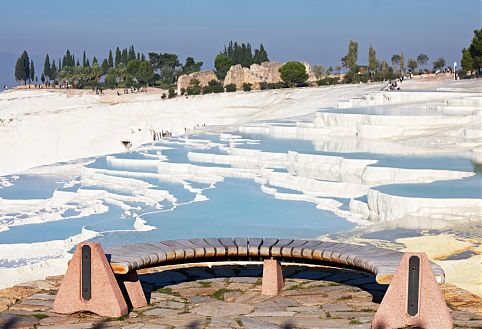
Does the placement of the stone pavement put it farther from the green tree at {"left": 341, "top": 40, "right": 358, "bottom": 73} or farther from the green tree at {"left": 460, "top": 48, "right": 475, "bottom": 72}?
the green tree at {"left": 341, "top": 40, "right": 358, "bottom": 73}

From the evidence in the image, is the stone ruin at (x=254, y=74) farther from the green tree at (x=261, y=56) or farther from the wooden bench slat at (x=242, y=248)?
the wooden bench slat at (x=242, y=248)

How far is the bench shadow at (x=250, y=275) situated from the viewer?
18.6 ft

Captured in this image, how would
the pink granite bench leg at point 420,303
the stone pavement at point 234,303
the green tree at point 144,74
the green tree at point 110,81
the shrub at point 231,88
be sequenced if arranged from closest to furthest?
the pink granite bench leg at point 420,303
the stone pavement at point 234,303
the shrub at point 231,88
the green tree at point 144,74
the green tree at point 110,81

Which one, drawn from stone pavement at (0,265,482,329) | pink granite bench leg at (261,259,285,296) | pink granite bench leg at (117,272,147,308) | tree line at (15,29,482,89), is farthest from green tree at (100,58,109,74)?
pink granite bench leg at (117,272,147,308)

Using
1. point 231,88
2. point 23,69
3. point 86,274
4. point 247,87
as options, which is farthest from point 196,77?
point 86,274

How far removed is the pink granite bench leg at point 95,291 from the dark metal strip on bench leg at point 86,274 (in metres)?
0.02

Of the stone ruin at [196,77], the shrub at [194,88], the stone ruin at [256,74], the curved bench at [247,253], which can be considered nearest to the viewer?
the curved bench at [247,253]

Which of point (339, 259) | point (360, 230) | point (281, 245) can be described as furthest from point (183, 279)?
point (360, 230)

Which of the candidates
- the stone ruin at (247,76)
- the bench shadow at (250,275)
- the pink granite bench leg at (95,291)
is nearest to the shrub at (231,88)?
the stone ruin at (247,76)

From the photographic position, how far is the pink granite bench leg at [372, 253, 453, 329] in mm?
4387

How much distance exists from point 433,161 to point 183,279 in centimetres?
881

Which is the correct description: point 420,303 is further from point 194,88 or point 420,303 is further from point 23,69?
point 23,69

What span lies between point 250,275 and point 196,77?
4856 centimetres

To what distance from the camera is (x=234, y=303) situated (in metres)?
5.16
